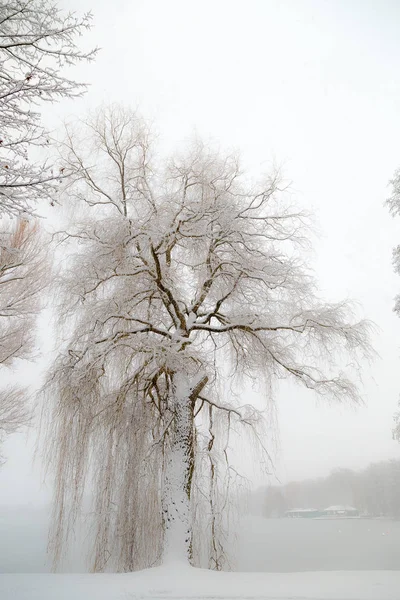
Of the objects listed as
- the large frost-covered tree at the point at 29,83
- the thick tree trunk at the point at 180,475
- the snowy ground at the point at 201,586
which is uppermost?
the large frost-covered tree at the point at 29,83

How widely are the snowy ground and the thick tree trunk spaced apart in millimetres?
500

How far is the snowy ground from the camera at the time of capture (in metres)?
4.03

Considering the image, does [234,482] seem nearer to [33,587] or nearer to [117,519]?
[117,519]

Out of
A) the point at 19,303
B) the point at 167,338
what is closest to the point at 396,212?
the point at 167,338

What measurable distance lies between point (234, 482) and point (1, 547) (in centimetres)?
1235

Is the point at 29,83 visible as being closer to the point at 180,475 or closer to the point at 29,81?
the point at 29,81

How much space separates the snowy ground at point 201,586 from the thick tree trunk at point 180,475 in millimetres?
500

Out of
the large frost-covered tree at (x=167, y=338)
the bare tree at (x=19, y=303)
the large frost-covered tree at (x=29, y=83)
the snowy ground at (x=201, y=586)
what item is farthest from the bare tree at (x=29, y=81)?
the bare tree at (x=19, y=303)

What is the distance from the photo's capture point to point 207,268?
7.42 m

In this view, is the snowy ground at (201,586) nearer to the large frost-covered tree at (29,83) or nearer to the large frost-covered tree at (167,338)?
the large frost-covered tree at (167,338)

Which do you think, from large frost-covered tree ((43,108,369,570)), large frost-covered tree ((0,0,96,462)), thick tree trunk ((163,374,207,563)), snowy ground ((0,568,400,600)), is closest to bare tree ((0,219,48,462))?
large frost-covered tree ((43,108,369,570))

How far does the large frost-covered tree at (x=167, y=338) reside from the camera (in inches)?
233

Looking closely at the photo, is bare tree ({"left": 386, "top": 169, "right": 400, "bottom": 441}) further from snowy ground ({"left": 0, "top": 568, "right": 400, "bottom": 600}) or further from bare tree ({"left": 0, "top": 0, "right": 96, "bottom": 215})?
bare tree ({"left": 0, "top": 0, "right": 96, "bottom": 215})

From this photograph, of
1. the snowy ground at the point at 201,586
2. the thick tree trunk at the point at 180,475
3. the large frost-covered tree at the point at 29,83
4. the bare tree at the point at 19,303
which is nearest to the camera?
the large frost-covered tree at the point at 29,83
